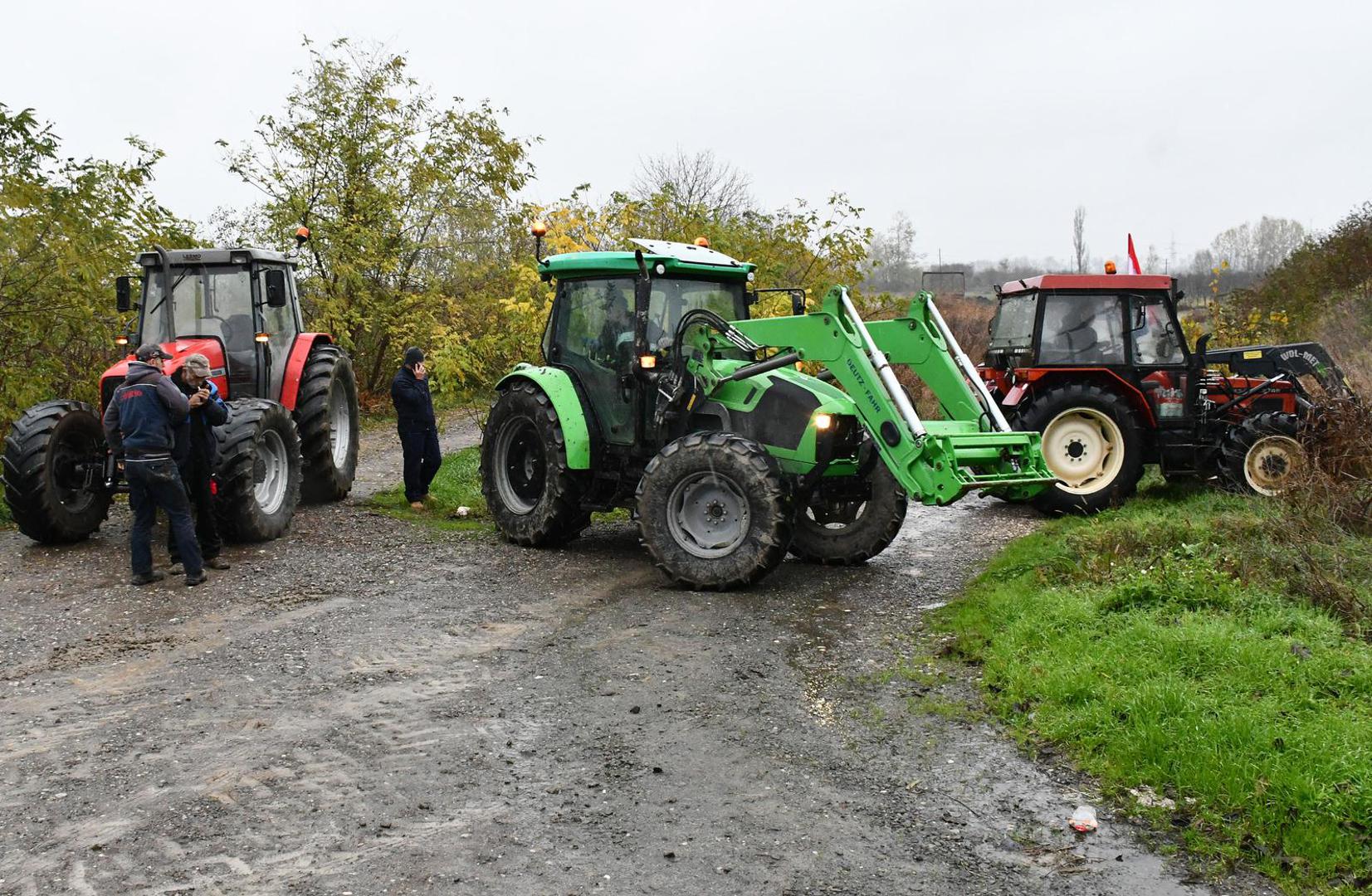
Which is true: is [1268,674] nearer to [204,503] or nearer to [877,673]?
[877,673]

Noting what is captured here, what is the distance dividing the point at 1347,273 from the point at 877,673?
65.0 ft

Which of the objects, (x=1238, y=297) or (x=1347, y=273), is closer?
(x=1347, y=273)

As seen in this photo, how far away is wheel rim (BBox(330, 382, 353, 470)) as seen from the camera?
12.4 meters

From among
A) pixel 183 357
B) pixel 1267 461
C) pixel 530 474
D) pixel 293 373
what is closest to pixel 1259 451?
pixel 1267 461

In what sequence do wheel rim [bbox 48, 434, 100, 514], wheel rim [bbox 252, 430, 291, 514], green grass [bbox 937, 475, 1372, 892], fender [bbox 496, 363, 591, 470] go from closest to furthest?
green grass [bbox 937, 475, 1372, 892] < fender [bbox 496, 363, 591, 470] < wheel rim [bbox 48, 434, 100, 514] < wheel rim [bbox 252, 430, 291, 514]

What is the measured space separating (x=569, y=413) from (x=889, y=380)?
2638 mm

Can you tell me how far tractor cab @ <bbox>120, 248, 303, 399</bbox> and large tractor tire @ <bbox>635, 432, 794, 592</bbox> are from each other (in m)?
4.41

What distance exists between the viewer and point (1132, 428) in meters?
10.6

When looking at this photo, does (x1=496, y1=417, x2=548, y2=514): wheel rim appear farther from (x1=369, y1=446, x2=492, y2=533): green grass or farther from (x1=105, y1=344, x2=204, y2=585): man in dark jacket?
(x1=105, y1=344, x2=204, y2=585): man in dark jacket

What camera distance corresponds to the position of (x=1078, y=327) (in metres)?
11.1

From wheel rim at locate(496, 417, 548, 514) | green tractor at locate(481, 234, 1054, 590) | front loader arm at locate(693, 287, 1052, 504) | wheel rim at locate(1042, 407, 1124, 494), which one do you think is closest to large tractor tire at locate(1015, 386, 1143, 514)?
wheel rim at locate(1042, 407, 1124, 494)

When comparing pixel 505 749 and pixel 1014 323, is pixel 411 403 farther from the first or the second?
pixel 505 749

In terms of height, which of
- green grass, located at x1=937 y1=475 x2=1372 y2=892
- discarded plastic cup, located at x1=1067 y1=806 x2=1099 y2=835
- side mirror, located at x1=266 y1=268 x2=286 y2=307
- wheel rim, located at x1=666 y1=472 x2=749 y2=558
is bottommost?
discarded plastic cup, located at x1=1067 y1=806 x2=1099 y2=835

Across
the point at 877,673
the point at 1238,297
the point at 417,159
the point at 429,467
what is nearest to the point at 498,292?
the point at 417,159
